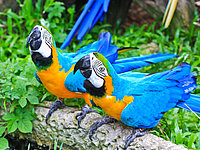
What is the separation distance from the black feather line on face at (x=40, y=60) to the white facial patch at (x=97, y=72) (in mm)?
451

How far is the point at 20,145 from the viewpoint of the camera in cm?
241

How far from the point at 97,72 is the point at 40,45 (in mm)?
497

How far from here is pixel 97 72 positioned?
1.67 meters

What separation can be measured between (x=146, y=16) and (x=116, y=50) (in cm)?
281

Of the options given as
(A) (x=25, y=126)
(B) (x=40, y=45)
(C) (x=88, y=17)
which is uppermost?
(C) (x=88, y=17)

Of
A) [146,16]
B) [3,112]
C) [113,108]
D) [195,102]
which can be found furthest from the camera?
[146,16]

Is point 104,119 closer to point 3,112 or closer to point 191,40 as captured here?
point 3,112

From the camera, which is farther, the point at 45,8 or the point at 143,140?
the point at 45,8

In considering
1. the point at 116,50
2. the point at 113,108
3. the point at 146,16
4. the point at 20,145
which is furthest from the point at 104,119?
the point at 146,16

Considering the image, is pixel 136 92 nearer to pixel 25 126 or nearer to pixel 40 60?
pixel 40 60

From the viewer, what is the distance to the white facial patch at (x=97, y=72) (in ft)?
5.37

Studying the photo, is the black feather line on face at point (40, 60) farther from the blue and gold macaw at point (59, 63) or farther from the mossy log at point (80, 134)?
the mossy log at point (80, 134)

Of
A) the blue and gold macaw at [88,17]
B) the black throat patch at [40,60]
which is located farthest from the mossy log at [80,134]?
the blue and gold macaw at [88,17]

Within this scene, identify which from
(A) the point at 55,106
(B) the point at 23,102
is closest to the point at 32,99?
(B) the point at 23,102
